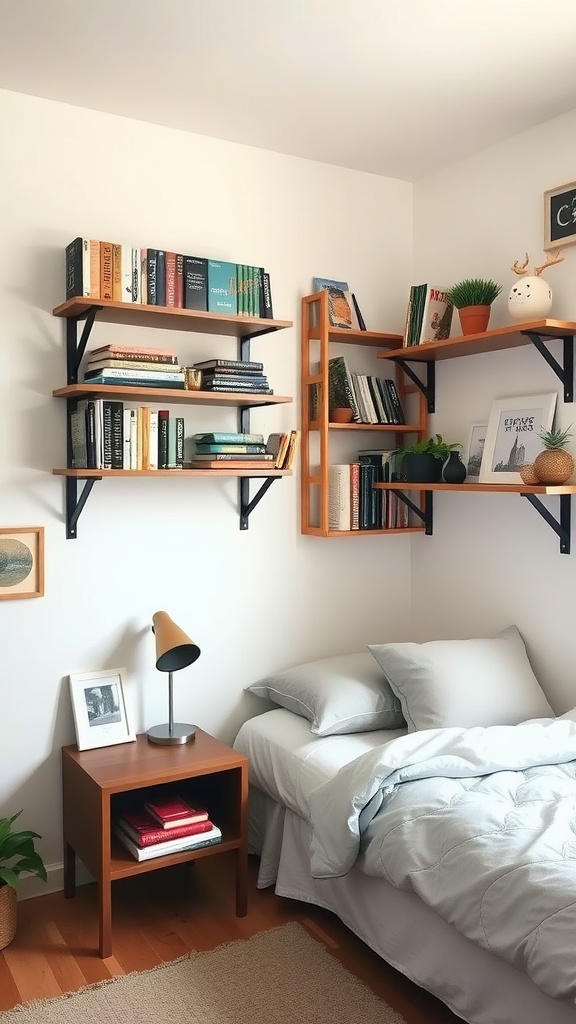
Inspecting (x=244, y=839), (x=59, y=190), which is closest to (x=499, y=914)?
(x=244, y=839)

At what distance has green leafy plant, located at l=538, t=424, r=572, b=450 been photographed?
2.69m

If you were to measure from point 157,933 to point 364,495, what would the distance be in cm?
162

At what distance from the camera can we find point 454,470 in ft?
10.1

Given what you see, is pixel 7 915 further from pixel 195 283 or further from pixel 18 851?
pixel 195 283

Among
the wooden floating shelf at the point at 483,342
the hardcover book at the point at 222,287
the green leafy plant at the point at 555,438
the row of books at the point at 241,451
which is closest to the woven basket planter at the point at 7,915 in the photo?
the row of books at the point at 241,451

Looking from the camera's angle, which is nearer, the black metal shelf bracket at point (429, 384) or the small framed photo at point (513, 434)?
the small framed photo at point (513, 434)

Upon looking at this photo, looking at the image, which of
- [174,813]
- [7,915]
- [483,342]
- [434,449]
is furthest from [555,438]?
[7,915]

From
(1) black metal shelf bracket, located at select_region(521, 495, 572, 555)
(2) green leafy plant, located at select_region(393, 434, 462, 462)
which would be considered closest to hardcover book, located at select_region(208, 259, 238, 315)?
(2) green leafy plant, located at select_region(393, 434, 462, 462)

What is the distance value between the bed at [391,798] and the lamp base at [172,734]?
0.74ft

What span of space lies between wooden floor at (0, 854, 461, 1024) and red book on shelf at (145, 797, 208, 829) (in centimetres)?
31

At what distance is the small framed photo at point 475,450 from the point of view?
10.3ft

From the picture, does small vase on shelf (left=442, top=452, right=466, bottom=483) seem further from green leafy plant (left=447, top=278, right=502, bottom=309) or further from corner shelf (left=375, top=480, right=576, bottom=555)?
green leafy plant (left=447, top=278, right=502, bottom=309)

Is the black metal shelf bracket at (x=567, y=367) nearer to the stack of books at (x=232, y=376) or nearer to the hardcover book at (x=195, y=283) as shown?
the stack of books at (x=232, y=376)

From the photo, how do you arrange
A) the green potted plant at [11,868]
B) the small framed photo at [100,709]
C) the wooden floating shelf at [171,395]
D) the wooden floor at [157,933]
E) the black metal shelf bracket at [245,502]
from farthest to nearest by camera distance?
the black metal shelf bracket at [245,502]
the small framed photo at [100,709]
the wooden floating shelf at [171,395]
the green potted plant at [11,868]
the wooden floor at [157,933]
